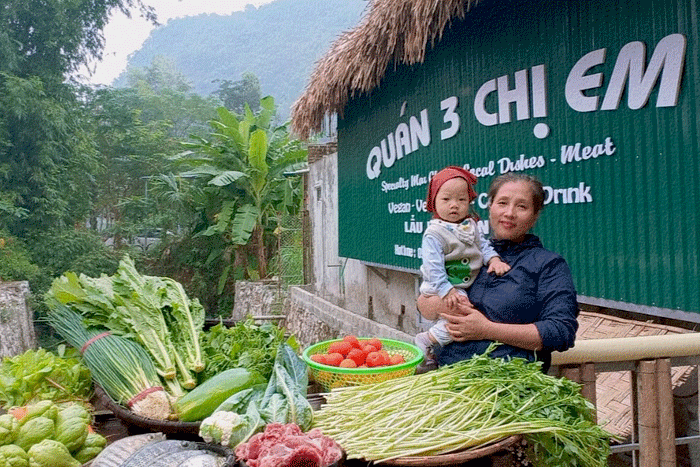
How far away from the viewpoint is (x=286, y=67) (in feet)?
361

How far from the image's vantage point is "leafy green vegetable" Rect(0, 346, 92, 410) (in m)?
2.25

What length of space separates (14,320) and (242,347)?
1251 centimetres

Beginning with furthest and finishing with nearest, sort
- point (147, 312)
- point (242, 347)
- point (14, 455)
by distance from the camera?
point (147, 312), point (242, 347), point (14, 455)

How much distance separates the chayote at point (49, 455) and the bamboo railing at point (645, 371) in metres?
1.69

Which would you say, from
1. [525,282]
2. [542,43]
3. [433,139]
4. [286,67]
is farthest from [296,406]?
[286,67]

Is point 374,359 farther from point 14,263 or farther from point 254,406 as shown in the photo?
point 14,263

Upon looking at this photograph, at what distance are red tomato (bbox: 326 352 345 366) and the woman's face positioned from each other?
751 mm

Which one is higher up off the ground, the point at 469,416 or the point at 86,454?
the point at 469,416

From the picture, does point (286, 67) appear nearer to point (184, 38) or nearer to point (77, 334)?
point (184, 38)

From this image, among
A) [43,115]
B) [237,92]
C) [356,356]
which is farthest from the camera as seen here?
[237,92]

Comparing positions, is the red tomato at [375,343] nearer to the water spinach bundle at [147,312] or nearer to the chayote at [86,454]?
the water spinach bundle at [147,312]

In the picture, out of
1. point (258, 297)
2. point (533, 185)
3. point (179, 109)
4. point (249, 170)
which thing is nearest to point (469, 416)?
point (533, 185)

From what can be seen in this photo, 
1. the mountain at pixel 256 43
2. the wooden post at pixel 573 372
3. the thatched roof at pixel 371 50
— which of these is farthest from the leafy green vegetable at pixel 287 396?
the mountain at pixel 256 43

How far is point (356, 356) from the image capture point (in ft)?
6.86
